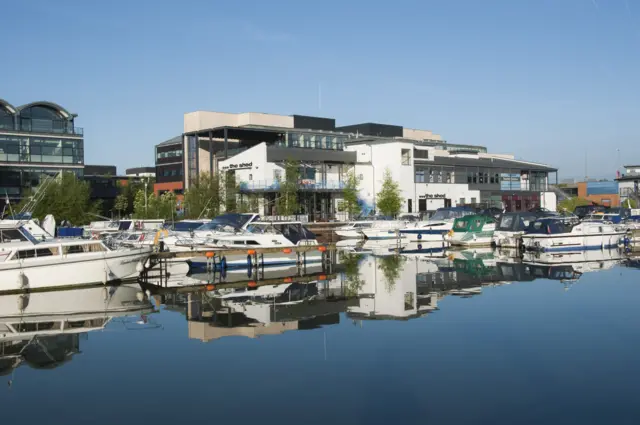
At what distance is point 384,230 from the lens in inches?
2518

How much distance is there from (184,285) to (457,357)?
59.6 ft

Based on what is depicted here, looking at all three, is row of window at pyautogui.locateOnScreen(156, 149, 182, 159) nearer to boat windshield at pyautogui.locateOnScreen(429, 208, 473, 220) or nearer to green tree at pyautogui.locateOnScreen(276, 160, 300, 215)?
green tree at pyautogui.locateOnScreen(276, 160, 300, 215)

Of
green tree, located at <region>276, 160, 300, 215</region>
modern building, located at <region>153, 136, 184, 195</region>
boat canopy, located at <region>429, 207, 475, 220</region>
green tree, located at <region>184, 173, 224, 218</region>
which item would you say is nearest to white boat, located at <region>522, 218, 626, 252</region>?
boat canopy, located at <region>429, 207, 475, 220</region>

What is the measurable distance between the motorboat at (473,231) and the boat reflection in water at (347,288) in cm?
751

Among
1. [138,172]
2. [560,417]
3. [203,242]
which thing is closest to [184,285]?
[203,242]

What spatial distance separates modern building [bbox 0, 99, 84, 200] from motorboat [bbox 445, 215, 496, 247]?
43.0 m

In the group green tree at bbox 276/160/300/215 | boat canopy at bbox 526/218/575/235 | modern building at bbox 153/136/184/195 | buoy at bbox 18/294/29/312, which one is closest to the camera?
buoy at bbox 18/294/29/312

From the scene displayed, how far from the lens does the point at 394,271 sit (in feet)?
121

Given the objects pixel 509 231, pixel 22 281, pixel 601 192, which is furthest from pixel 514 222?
pixel 601 192

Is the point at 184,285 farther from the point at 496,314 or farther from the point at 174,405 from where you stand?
the point at 174,405

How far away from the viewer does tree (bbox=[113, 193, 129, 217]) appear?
86750 millimetres

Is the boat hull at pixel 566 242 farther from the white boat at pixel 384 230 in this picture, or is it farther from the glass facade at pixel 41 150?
the glass facade at pixel 41 150

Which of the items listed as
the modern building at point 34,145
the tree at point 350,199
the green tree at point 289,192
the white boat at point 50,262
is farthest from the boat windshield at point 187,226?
the tree at point 350,199

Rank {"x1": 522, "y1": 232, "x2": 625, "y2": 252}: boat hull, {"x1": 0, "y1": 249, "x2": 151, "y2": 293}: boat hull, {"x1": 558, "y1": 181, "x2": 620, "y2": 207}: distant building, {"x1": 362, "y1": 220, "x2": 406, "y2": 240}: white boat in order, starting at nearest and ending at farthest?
{"x1": 0, "y1": 249, "x2": 151, "y2": 293}: boat hull
{"x1": 522, "y1": 232, "x2": 625, "y2": 252}: boat hull
{"x1": 362, "y1": 220, "x2": 406, "y2": 240}: white boat
{"x1": 558, "y1": 181, "x2": 620, "y2": 207}: distant building
